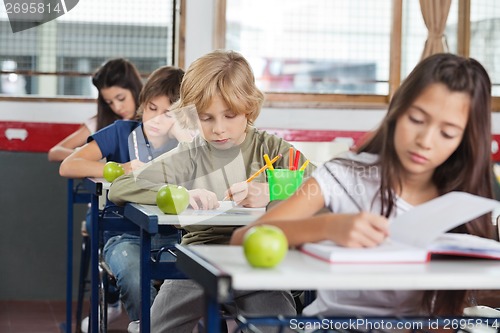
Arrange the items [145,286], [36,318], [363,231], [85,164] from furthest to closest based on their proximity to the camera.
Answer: [36,318] < [85,164] < [145,286] < [363,231]

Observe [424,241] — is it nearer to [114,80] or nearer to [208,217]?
[208,217]

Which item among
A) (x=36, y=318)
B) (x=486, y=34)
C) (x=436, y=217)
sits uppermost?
(x=486, y=34)

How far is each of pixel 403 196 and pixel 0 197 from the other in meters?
3.53

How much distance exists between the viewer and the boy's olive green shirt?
2.36 m

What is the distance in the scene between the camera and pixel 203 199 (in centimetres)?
222

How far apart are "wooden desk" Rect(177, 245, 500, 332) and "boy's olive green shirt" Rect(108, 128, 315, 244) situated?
41.2 inches

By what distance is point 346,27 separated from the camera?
201 inches

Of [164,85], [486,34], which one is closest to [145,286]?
[164,85]

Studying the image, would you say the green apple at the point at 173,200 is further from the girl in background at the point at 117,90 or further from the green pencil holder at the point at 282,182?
the girl in background at the point at 117,90

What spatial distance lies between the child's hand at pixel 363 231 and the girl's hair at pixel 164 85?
78.2 inches

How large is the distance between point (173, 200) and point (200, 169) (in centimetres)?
40

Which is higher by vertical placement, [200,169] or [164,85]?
[164,85]

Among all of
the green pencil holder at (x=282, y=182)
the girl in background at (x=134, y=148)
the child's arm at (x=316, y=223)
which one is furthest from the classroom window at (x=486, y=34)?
the child's arm at (x=316, y=223)

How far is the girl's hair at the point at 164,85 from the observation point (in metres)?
3.30
